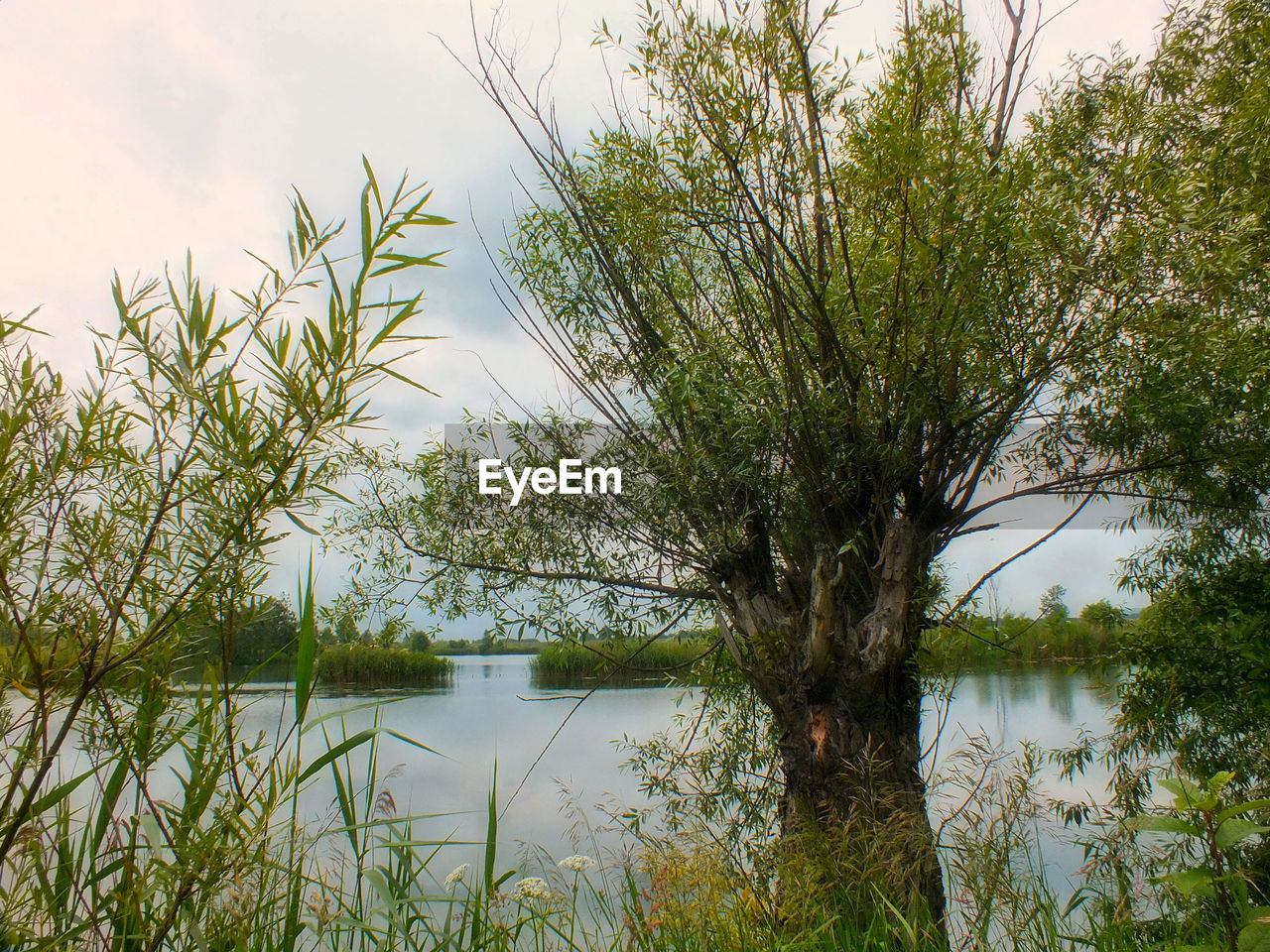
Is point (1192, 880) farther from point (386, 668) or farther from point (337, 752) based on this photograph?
point (386, 668)

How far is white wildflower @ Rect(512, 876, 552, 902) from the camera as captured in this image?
87.0 inches

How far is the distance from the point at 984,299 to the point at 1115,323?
0.61m

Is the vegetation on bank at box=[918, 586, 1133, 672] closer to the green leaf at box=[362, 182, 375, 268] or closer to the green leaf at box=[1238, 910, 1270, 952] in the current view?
the green leaf at box=[1238, 910, 1270, 952]

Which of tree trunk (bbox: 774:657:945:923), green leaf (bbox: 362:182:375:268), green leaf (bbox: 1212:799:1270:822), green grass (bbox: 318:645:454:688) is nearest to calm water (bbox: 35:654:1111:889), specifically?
tree trunk (bbox: 774:657:945:923)

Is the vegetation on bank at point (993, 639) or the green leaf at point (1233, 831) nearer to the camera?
the green leaf at point (1233, 831)

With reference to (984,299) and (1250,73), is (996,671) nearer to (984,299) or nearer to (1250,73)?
(984,299)

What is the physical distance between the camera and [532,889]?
2.21m

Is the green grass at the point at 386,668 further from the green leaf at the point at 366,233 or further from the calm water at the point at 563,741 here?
the green leaf at the point at 366,233

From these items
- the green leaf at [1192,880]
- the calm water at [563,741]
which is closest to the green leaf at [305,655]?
the calm water at [563,741]

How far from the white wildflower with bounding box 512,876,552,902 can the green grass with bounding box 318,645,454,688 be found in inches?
190

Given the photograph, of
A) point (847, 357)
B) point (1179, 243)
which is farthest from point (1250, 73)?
point (847, 357)

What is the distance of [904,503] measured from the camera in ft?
13.9

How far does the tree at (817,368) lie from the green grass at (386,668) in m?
2.61

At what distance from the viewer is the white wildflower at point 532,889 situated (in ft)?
7.25
